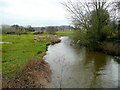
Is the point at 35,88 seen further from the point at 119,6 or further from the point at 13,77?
the point at 119,6

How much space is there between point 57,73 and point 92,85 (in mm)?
2566

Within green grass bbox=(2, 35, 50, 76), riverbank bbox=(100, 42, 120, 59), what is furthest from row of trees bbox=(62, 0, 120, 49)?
green grass bbox=(2, 35, 50, 76)

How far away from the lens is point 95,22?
45.9 ft

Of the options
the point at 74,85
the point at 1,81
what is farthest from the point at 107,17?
the point at 1,81

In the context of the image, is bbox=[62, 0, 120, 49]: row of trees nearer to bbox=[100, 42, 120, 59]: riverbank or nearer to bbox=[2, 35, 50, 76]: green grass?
bbox=[100, 42, 120, 59]: riverbank

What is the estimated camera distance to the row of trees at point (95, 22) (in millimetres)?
13898

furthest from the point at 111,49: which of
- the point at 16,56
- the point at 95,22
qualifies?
the point at 16,56

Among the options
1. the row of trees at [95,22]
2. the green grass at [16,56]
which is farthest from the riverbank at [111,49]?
the green grass at [16,56]

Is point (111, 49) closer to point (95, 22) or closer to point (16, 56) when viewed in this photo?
point (95, 22)

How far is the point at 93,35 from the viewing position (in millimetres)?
14609

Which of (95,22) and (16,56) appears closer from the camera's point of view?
(16,56)

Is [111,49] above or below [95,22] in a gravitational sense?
below

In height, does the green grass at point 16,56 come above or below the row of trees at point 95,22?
below

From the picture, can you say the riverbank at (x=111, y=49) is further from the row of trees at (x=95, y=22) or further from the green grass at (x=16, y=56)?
the green grass at (x=16, y=56)
